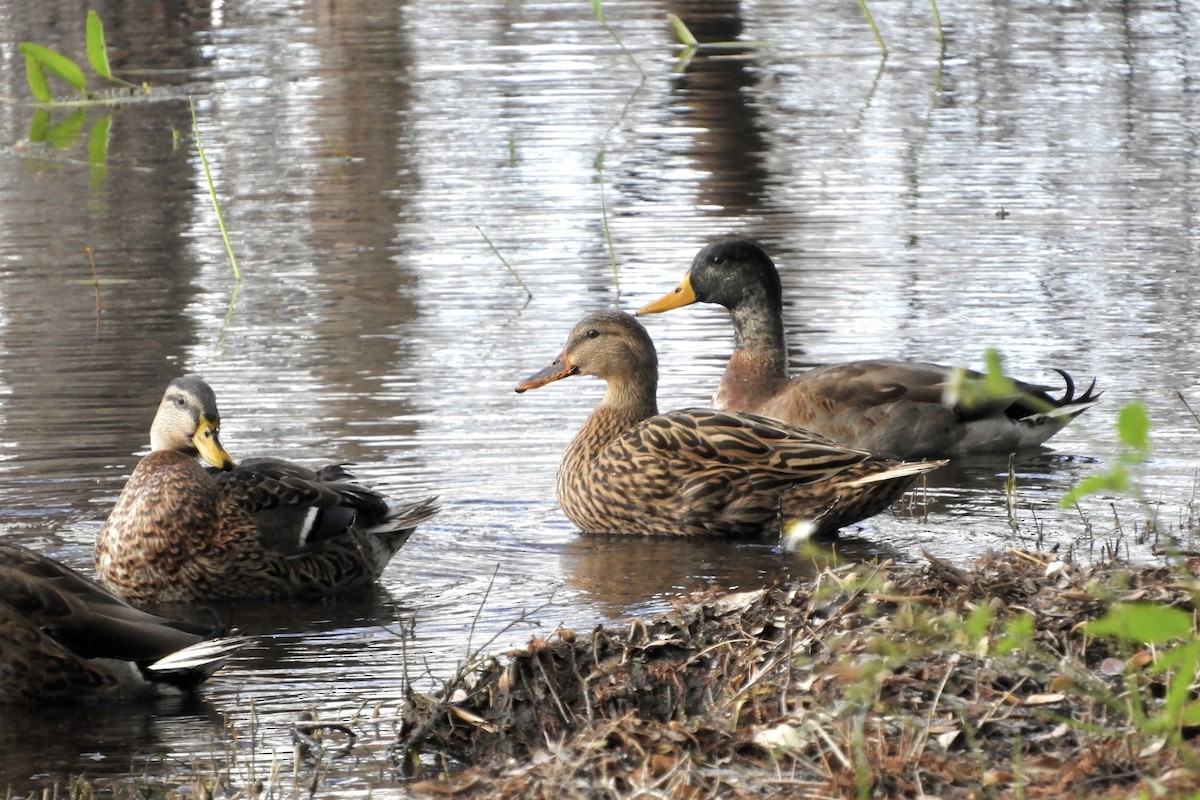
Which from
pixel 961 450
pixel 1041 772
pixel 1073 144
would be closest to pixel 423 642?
pixel 1041 772

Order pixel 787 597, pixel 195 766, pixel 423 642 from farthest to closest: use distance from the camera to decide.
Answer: pixel 423 642, pixel 787 597, pixel 195 766

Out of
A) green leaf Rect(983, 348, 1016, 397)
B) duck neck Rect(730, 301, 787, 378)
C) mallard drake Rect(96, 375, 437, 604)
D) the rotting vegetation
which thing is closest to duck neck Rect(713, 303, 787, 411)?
duck neck Rect(730, 301, 787, 378)

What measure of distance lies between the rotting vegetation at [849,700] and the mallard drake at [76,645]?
3.53 feet

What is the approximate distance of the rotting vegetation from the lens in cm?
457

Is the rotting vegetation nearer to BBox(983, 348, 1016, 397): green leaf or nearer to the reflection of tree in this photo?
BBox(983, 348, 1016, 397): green leaf

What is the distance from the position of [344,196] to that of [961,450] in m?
6.97

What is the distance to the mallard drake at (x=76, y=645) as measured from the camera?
636cm

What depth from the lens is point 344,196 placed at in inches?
606

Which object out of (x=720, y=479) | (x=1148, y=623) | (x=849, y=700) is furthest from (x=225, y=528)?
(x=1148, y=623)

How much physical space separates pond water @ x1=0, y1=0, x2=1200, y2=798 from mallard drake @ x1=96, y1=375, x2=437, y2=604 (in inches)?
6.2

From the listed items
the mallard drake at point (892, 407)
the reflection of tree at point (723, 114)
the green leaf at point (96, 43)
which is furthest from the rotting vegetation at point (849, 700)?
the reflection of tree at point (723, 114)

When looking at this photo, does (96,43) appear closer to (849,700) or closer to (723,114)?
(849,700)

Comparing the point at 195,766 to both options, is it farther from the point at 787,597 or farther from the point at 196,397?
the point at 196,397

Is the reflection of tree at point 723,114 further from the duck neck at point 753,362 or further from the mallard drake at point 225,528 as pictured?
the mallard drake at point 225,528
